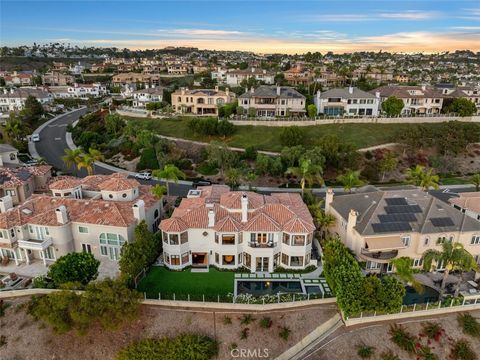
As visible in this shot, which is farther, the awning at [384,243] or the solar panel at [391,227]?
the solar panel at [391,227]

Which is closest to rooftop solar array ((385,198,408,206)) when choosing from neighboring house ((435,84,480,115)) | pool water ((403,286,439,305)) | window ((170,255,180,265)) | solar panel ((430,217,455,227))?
solar panel ((430,217,455,227))

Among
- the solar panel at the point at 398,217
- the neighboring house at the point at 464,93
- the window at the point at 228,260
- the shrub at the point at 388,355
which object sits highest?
the neighboring house at the point at 464,93

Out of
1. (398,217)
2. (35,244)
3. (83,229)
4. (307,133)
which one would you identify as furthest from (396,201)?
(307,133)

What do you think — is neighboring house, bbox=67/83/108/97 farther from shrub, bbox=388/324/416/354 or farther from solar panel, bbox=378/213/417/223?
shrub, bbox=388/324/416/354

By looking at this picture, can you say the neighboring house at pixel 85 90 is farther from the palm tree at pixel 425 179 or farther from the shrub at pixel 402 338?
the shrub at pixel 402 338

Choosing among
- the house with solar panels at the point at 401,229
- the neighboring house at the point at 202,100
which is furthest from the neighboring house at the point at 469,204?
the neighboring house at the point at 202,100

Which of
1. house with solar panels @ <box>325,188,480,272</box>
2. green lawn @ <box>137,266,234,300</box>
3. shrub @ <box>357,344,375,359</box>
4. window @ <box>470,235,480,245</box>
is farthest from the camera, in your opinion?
window @ <box>470,235,480,245</box>
